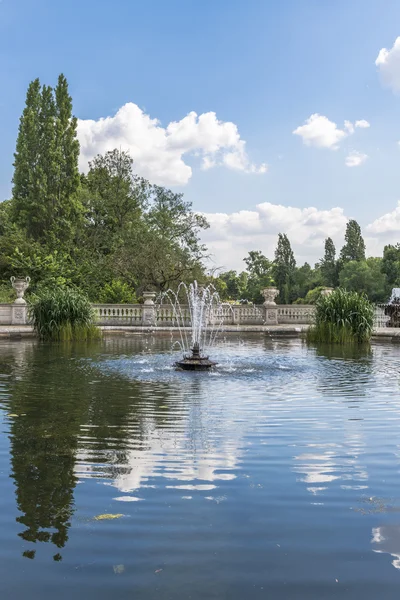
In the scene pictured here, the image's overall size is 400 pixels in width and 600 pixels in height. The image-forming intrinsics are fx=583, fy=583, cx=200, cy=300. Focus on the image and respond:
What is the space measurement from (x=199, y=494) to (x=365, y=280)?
246 ft

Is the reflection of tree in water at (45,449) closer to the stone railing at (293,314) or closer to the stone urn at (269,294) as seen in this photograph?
the stone urn at (269,294)

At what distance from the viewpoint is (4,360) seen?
13.4 metres

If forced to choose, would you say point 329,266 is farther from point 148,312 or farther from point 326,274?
point 148,312

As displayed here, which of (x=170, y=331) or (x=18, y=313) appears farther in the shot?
(x=18, y=313)

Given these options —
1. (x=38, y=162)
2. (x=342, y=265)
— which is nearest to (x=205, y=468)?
(x=38, y=162)

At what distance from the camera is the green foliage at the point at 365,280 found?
246ft

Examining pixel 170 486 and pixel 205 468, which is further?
pixel 205 468

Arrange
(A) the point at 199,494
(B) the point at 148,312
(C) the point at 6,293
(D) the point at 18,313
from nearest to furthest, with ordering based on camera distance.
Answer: (A) the point at 199,494, (D) the point at 18,313, (B) the point at 148,312, (C) the point at 6,293

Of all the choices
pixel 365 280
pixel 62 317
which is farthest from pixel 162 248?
pixel 365 280

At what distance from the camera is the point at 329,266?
85875 mm

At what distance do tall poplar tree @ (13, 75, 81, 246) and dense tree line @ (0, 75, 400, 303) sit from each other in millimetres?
67

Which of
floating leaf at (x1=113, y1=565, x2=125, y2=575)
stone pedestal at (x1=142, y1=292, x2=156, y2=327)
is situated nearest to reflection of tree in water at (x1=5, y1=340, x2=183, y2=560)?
floating leaf at (x1=113, y1=565, x2=125, y2=575)

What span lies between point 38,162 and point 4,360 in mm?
29002

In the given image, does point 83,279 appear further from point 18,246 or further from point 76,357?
point 76,357
